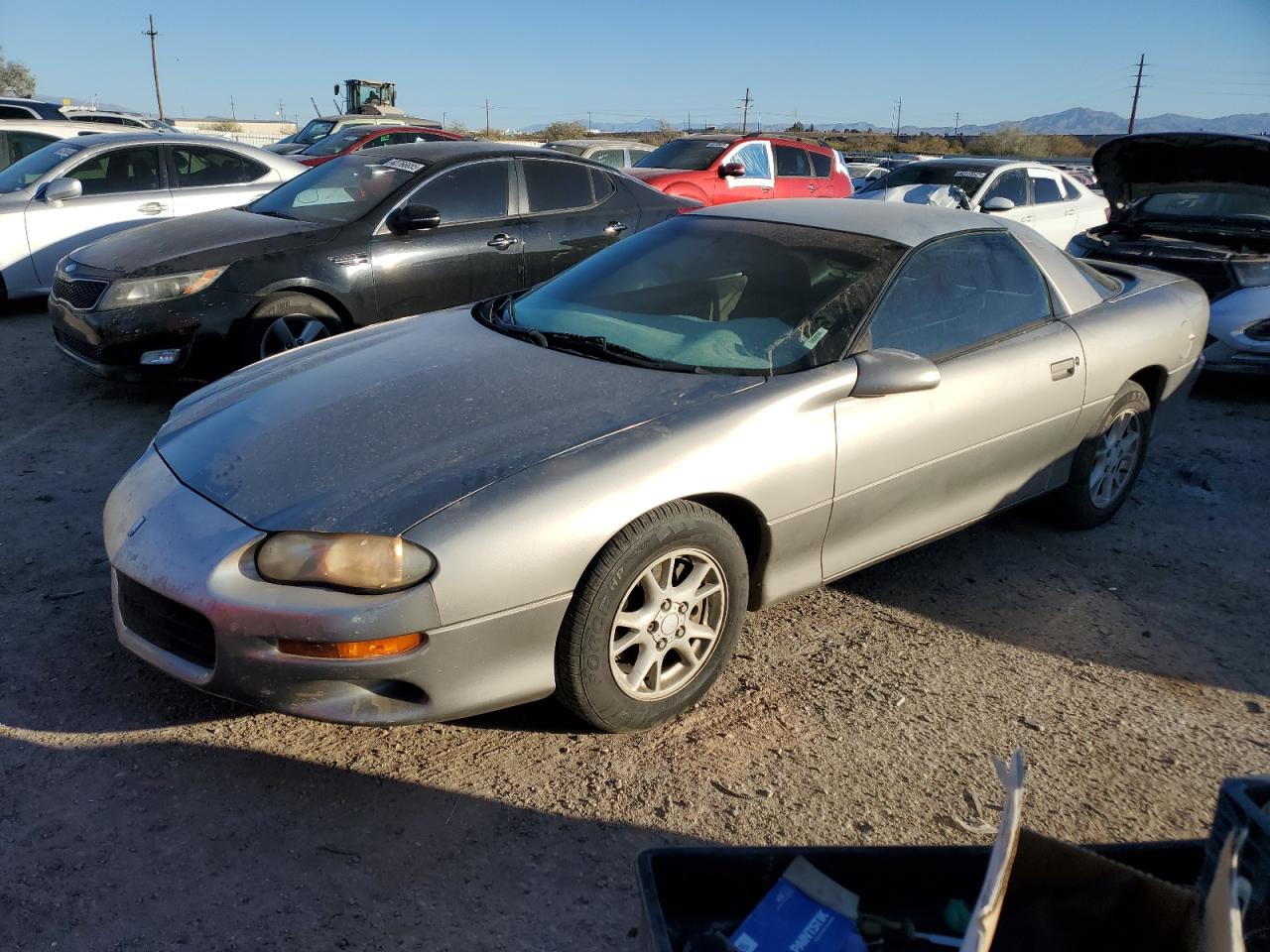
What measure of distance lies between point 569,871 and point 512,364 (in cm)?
168

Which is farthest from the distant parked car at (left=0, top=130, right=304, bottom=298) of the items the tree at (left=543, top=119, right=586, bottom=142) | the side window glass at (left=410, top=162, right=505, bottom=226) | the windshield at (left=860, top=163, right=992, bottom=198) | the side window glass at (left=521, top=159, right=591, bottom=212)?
the tree at (left=543, top=119, right=586, bottom=142)

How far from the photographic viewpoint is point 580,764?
2795mm

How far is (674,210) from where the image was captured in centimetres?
716

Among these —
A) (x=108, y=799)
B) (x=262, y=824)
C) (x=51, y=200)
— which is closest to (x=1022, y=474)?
(x=262, y=824)

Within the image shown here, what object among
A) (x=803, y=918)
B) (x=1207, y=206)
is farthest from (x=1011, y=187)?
(x=803, y=918)

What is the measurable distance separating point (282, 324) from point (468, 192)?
156 centimetres

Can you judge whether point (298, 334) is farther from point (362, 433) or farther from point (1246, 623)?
point (1246, 623)

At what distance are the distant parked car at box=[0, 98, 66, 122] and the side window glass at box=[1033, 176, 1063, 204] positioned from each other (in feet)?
42.5

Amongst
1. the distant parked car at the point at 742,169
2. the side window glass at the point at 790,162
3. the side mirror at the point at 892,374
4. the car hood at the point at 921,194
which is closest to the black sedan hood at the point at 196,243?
the side mirror at the point at 892,374

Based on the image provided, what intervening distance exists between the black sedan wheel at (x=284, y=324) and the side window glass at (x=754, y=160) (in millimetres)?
7669

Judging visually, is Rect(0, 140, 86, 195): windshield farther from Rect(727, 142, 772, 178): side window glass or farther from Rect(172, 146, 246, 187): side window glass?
Rect(727, 142, 772, 178): side window glass

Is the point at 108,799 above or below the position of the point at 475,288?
below

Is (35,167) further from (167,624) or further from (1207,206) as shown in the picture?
(1207,206)

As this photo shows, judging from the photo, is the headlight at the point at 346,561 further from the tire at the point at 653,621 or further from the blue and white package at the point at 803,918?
the blue and white package at the point at 803,918
